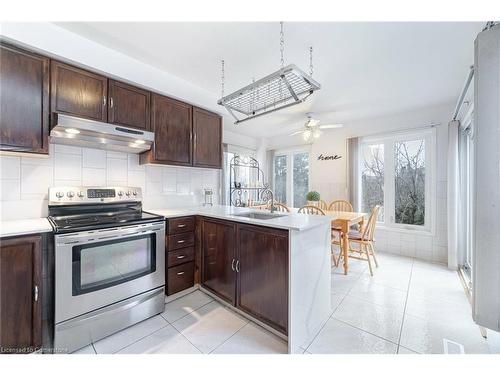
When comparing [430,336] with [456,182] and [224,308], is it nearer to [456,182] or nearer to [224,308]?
[224,308]

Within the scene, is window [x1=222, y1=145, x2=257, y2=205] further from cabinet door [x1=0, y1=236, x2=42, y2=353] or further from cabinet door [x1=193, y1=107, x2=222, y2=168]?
cabinet door [x1=0, y1=236, x2=42, y2=353]

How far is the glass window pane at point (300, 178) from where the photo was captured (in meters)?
4.87

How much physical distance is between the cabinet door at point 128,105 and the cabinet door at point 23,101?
46 cm

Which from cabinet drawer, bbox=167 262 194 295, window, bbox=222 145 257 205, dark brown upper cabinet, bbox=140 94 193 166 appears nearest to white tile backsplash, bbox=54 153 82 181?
dark brown upper cabinet, bbox=140 94 193 166

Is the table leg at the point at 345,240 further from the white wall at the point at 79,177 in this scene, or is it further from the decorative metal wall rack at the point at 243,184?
the white wall at the point at 79,177

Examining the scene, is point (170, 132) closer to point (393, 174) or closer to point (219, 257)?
point (219, 257)

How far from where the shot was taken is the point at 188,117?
8.83ft

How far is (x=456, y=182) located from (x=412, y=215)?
0.81m

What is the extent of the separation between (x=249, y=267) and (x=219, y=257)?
16.7 inches

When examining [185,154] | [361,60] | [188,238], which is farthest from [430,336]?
[185,154]

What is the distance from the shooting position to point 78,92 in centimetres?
185

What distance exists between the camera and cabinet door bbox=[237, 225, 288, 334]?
1549 mm

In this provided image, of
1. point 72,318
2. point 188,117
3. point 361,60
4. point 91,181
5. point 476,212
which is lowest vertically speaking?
point 72,318

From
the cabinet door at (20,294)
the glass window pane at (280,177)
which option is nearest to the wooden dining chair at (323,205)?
the glass window pane at (280,177)
